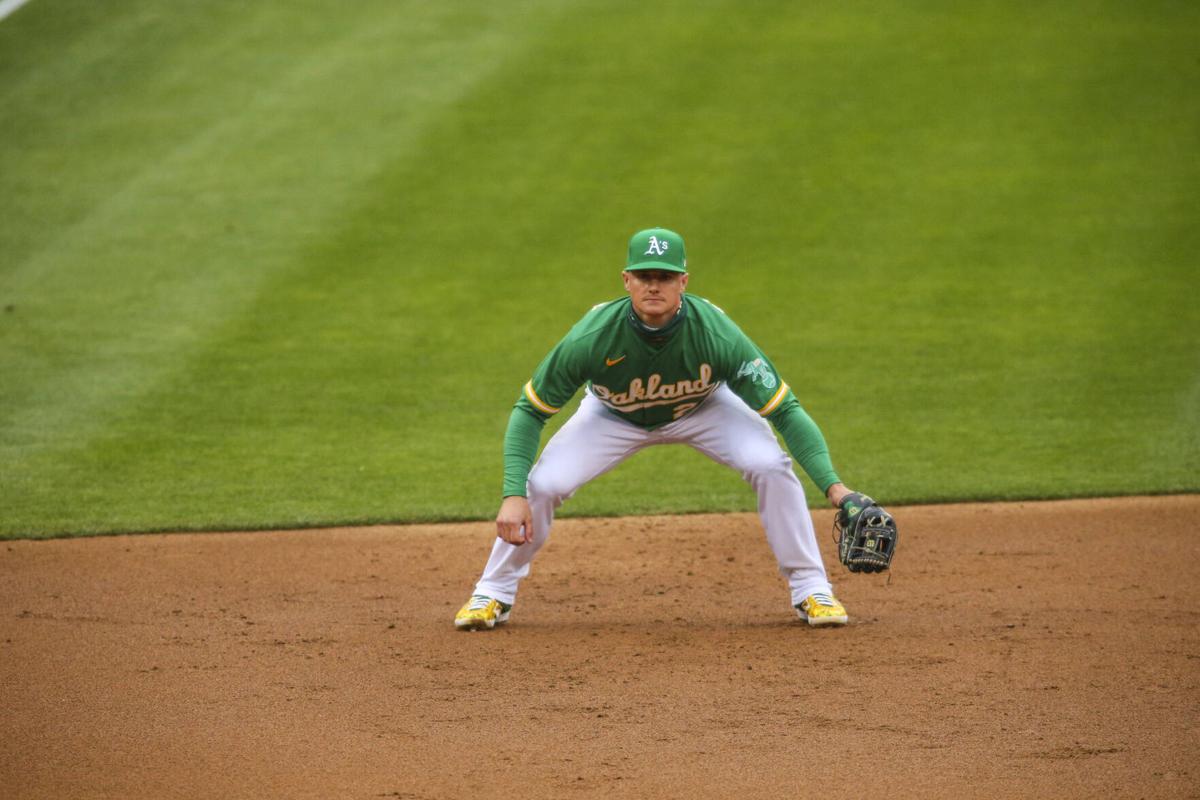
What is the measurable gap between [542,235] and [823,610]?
7.77 meters

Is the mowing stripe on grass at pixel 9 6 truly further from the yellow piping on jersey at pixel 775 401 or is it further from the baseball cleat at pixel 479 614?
the yellow piping on jersey at pixel 775 401

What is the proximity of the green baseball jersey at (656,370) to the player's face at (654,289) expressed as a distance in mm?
115

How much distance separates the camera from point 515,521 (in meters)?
5.70

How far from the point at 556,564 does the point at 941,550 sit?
2.03m

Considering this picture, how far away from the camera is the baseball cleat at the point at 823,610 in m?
5.94

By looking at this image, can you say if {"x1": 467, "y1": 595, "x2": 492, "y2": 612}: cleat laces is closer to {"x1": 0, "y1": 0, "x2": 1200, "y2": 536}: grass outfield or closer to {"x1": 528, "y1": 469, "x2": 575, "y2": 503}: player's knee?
{"x1": 528, "y1": 469, "x2": 575, "y2": 503}: player's knee

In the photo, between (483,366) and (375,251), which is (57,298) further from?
(483,366)

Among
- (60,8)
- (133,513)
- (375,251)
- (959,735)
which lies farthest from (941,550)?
(60,8)

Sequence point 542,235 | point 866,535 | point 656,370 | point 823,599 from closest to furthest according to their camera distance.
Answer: point 866,535 → point 656,370 → point 823,599 → point 542,235

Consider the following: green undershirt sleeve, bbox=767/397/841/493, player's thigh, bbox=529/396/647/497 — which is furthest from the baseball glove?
player's thigh, bbox=529/396/647/497

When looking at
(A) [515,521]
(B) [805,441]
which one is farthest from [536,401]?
(B) [805,441]

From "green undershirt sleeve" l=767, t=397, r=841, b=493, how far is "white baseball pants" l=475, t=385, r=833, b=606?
0.16m

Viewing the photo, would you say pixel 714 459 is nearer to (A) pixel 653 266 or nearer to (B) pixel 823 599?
(B) pixel 823 599

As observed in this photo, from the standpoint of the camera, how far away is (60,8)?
17656 millimetres
